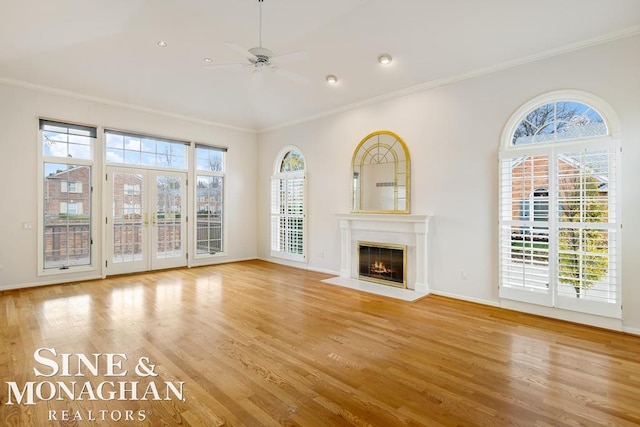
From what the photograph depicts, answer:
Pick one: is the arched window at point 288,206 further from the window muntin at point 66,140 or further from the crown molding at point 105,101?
the window muntin at point 66,140

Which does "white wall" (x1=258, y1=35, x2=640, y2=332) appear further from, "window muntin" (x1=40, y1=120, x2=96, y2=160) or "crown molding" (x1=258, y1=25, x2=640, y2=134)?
"window muntin" (x1=40, y1=120, x2=96, y2=160)

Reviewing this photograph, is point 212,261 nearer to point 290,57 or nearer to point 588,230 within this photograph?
point 290,57

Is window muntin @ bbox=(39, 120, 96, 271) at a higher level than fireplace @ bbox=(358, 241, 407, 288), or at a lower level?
higher

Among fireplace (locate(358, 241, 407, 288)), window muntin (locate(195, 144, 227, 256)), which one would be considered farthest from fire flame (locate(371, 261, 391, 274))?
window muntin (locate(195, 144, 227, 256))

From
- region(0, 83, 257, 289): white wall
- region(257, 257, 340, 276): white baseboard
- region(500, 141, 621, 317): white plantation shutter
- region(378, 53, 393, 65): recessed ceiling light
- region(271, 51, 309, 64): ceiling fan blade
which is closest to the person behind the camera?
region(271, 51, 309, 64): ceiling fan blade

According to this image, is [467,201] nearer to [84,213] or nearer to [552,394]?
[552,394]

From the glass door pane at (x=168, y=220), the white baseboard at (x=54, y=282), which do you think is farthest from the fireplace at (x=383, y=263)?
the white baseboard at (x=54, y=282)

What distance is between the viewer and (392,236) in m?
5.46

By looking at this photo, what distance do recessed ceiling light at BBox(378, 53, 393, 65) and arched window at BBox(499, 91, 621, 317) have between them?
187 cm

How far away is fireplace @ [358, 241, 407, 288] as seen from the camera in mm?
5328

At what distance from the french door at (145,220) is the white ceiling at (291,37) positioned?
1.62 m

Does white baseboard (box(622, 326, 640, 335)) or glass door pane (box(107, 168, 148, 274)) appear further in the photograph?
glass door pane (box(107, 168, 148, 274))

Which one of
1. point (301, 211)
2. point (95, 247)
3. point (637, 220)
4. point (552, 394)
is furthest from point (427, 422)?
point (95, 247)

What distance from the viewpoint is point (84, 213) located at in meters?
5.76
